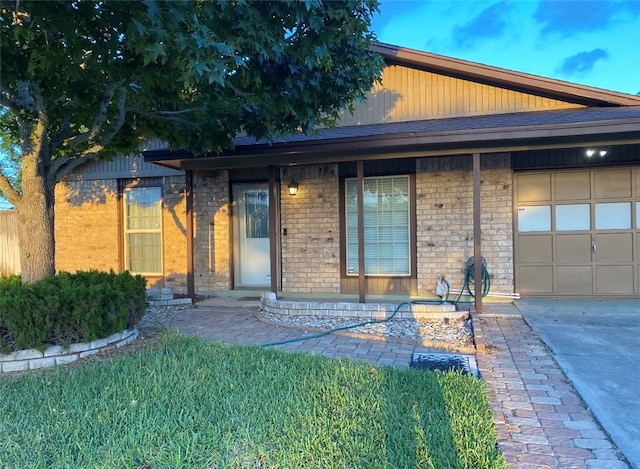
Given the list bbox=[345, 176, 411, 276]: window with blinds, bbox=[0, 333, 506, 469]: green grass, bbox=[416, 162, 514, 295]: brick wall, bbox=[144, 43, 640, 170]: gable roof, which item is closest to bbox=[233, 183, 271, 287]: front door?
bbox=[144, 43, 640, 170]: gable roof

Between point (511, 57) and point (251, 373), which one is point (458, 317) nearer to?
point (251, 373)

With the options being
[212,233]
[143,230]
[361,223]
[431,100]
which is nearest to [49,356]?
[361,223]

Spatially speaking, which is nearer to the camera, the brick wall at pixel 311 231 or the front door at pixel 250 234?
the brick wall at pixel 311 231

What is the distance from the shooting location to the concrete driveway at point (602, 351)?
3.15 metres

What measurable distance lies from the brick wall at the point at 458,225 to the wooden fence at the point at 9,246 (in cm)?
1121

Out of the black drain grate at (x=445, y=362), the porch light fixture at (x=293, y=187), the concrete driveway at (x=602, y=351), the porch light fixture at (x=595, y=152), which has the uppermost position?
the porch light fixture at (x=595, y=152)

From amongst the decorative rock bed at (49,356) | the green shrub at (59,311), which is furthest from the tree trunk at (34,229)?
the decorative rock bed at (49,356)

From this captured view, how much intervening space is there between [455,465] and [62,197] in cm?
1098

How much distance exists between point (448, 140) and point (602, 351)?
3393 millimetres

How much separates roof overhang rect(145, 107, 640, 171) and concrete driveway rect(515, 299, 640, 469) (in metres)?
2.58

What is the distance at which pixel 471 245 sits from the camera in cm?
800

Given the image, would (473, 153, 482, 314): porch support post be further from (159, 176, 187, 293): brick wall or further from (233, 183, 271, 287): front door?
(159, 176, 187, 293): brick wall

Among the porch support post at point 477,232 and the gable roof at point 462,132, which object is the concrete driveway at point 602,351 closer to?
the porch support post at point 477,232

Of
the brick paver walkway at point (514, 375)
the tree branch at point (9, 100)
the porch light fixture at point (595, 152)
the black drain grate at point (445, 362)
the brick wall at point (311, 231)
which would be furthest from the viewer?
the brick wall at point (311, 231)
